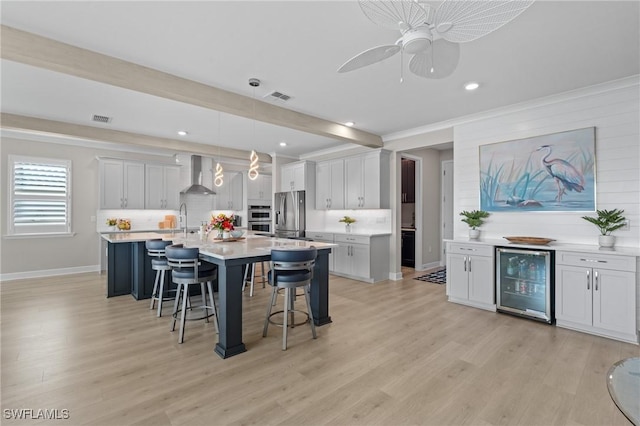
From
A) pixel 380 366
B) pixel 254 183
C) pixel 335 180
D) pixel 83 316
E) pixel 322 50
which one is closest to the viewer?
pixel 380 366

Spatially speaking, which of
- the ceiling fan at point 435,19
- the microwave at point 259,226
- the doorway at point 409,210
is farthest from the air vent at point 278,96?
the microwave at point 259,226

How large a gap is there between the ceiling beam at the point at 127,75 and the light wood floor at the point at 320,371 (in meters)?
2.56

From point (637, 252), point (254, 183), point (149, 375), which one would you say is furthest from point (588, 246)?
point (254, 183)

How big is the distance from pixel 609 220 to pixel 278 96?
4.08 meters

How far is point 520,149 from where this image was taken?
13.7 ft

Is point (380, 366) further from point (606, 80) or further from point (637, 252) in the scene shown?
point (606, 80)

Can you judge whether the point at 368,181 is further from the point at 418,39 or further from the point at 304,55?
the point at 418,39

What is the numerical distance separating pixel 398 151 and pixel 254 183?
14.4 ft

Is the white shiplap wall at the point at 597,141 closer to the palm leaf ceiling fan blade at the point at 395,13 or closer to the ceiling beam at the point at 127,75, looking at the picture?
the ceiling beam at the point at 127,75

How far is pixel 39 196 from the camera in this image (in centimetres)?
594

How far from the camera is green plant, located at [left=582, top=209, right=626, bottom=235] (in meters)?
3.39

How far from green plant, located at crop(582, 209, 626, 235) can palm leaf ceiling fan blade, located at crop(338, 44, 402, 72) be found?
10.2 feet

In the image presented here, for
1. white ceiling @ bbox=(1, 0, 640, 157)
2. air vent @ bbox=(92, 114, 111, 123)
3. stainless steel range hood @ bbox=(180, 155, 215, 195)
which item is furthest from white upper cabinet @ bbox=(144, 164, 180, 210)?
white ceiling @ bbox=(1, 0, 640, 157)

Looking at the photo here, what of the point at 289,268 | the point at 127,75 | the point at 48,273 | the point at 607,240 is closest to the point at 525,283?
the point at 607,240
